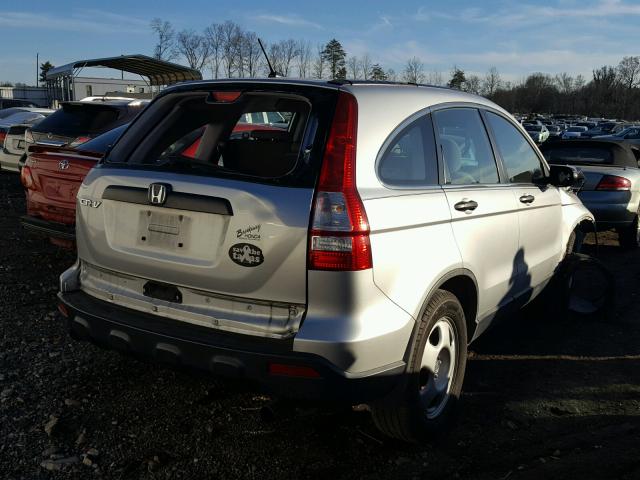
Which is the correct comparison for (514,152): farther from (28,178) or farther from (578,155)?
(578,155)

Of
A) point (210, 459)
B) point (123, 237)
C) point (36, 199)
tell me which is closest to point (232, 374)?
point (210, 459)

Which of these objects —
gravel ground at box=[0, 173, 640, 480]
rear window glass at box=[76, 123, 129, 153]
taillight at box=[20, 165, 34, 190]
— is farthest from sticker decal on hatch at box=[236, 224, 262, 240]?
taillight at box=[20, 165, 34, 190]

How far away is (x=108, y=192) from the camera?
3164mm

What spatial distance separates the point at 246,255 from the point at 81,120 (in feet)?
23.5

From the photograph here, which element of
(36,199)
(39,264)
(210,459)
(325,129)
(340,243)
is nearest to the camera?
(340,243)

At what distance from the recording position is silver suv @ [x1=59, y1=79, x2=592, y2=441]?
103 inches

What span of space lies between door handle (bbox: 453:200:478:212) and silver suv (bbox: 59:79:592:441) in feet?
0.05

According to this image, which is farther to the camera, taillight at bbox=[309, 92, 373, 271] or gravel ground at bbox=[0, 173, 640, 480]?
gravel ground at bbox=[0, 173, 640, 480]

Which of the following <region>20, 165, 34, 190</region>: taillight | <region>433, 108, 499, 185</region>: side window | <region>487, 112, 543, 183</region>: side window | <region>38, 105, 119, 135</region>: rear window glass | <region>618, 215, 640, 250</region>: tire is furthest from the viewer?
<region>38, 105, 119, 135</region>: rear window glass

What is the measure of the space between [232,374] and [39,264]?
4481 mm

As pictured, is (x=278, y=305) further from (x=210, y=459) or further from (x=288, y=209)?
(x=210, y=459)

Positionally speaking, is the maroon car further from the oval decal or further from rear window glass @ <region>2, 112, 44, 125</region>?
rear window glass @ <region>2, 112, 44, 125</region>

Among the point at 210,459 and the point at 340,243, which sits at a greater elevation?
the point at 340,243

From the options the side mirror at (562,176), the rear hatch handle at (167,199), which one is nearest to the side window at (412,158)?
the rear hatch handle at (167,199)
